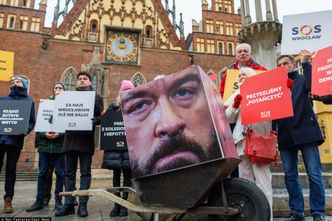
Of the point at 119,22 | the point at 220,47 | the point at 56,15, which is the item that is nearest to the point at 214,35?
the point at 220,47

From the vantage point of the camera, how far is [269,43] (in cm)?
739

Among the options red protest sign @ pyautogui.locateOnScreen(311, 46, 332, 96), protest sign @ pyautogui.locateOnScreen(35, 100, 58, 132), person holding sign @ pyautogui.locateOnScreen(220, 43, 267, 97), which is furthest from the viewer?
protest sign @ pyautogui.locateOnScreen(35, 100, 58, 132)

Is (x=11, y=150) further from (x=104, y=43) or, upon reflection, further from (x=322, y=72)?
(x=104, y=43)

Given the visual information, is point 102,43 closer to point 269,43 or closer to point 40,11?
point 40,11

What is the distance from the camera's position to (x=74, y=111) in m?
3.62

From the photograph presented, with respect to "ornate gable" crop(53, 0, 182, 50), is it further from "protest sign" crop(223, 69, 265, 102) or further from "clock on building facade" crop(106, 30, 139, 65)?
"protest sign" crop(223, 69, 265, 102)

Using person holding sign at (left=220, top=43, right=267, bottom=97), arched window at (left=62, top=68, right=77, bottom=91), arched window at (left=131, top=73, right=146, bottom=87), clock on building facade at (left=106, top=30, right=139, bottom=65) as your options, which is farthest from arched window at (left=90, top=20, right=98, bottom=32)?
person holding sign at (left=220, top=43, right=267, bottom=97)

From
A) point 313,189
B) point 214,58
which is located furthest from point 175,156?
point 214,58

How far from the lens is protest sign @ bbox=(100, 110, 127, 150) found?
3734 millimetres

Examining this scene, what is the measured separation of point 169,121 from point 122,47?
1667 centimetres

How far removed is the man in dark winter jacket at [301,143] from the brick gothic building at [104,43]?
13.7 m

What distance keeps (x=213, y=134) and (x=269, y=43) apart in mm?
6030

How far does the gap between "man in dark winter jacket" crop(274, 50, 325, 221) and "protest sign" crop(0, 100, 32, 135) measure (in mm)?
3154

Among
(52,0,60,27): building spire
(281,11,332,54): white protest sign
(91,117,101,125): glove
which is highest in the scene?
(52,0,60,27): building spire
